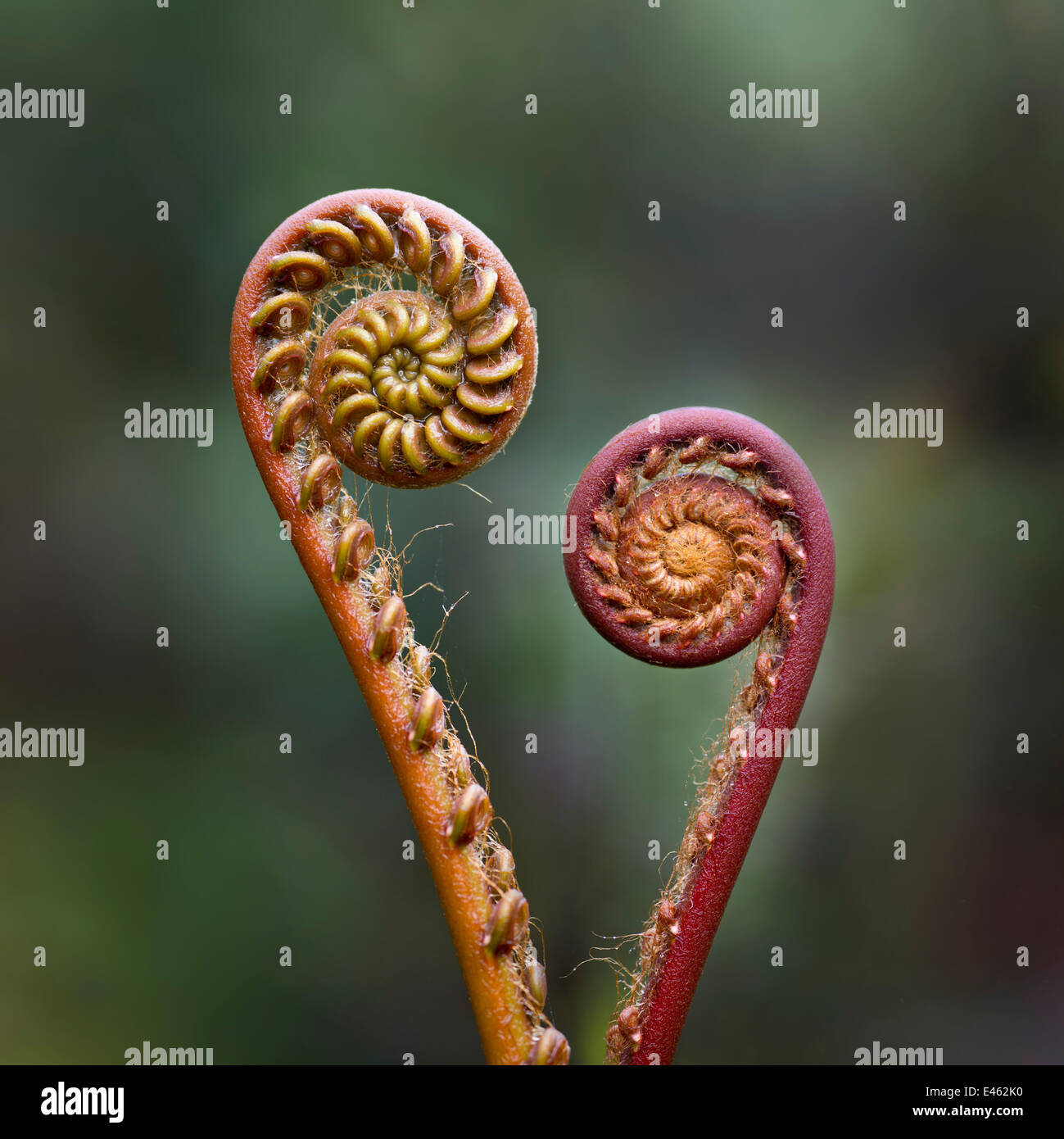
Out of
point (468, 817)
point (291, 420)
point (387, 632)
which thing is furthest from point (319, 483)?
point (468, 817)

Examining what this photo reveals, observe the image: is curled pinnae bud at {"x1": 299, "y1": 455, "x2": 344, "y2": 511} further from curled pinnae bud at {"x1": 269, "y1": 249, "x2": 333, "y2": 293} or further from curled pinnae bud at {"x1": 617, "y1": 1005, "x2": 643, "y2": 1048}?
curled pinnae bud at {"x1": 617, "y1": 1005, "x2": 643, "y2": 1048}

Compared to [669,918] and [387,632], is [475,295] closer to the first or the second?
[387,632]

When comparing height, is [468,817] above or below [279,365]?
below

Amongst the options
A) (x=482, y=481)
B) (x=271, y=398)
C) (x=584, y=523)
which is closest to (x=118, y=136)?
(x=482, y=481)

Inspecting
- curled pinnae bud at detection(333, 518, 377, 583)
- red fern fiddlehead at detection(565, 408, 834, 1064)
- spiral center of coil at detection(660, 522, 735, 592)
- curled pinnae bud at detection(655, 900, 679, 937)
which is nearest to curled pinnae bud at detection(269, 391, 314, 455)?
curled pinnae bud at detection(333, 518, 377, 583)

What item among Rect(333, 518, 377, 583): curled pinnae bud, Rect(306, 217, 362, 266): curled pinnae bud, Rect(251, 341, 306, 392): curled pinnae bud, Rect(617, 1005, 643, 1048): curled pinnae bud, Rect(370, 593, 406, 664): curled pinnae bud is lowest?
Rect(617, 1005, 643, 1048): curled pinnae bud

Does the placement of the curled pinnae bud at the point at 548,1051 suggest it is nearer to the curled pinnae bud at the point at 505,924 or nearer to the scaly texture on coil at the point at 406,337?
the curled pinnae bud at the point at 505,924
